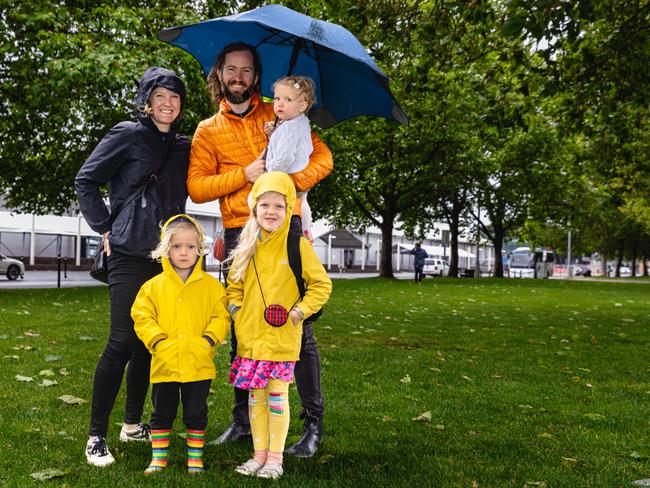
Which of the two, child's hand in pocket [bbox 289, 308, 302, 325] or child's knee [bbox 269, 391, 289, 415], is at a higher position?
child's hand in pocket [bbox 289, 308, 302, 325]

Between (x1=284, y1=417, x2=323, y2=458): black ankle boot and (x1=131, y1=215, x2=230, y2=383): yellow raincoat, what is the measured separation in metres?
0.83

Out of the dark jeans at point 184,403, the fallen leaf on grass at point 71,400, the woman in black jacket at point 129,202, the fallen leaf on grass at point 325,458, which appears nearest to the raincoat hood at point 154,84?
the woman in black jacket at point 129,202

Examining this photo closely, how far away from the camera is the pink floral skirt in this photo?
359 centimetres

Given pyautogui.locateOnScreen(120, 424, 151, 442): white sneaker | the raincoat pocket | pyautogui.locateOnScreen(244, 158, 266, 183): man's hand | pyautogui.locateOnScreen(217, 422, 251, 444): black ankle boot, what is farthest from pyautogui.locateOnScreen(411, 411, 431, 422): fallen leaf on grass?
pyautogui.locateOnScreen(244, 158, 266, 183): man's hand

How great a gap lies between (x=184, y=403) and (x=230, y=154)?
1.46 meters

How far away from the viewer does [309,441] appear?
13.3 feet

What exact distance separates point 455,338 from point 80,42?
9.40m

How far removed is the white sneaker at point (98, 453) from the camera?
3.67 metres

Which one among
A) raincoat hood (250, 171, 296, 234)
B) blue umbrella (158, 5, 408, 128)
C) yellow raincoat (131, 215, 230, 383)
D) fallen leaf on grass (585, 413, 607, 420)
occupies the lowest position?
fallen leaf on grass (585, 413, 607, 420)

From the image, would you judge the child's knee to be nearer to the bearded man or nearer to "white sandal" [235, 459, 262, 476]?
"white sandal" [235, 459, 262, 476]

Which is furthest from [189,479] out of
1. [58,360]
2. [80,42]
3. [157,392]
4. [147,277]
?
[80,42]

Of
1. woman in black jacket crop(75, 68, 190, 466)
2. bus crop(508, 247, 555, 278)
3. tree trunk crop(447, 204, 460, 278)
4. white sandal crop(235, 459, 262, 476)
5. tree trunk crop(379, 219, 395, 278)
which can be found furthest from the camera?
bus crop(508, 247, 555, 278)

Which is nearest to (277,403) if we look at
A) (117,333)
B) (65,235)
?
(117,333)

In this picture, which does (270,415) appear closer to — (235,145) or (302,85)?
(235,145)
